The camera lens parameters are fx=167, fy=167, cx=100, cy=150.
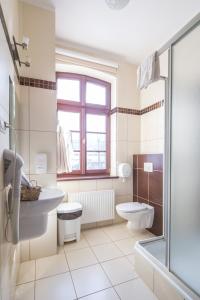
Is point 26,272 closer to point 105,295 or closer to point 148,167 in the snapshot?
point 105,295

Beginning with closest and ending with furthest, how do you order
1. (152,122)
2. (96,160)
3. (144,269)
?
(144,269) → (152,122) → (96,160)

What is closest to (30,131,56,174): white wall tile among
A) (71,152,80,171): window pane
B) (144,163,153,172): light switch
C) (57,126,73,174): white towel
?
(57,126,73,174): white towel

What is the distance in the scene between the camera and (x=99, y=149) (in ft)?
9.75

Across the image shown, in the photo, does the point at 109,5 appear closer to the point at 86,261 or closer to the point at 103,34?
the point at 103,34

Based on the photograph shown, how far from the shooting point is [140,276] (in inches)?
62.6

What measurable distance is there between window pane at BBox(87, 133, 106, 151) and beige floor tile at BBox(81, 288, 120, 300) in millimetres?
1923

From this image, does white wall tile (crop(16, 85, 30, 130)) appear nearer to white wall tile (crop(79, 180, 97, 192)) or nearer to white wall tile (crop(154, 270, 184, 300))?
white wall tile (crop(79, 180, 97, 192))

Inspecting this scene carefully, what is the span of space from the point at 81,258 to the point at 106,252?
1.03ft

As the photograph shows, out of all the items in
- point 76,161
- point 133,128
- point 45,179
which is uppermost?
point 133,128

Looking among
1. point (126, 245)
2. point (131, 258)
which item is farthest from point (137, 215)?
point (131, 258)

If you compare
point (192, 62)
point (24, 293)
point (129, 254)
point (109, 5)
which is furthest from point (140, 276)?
point (109, 5)

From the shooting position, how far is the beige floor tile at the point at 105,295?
1.37 m

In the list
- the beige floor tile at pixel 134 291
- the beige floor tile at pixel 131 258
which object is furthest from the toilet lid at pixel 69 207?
the beige floor tile at pixel 134 291

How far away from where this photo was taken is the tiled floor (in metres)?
1.41
